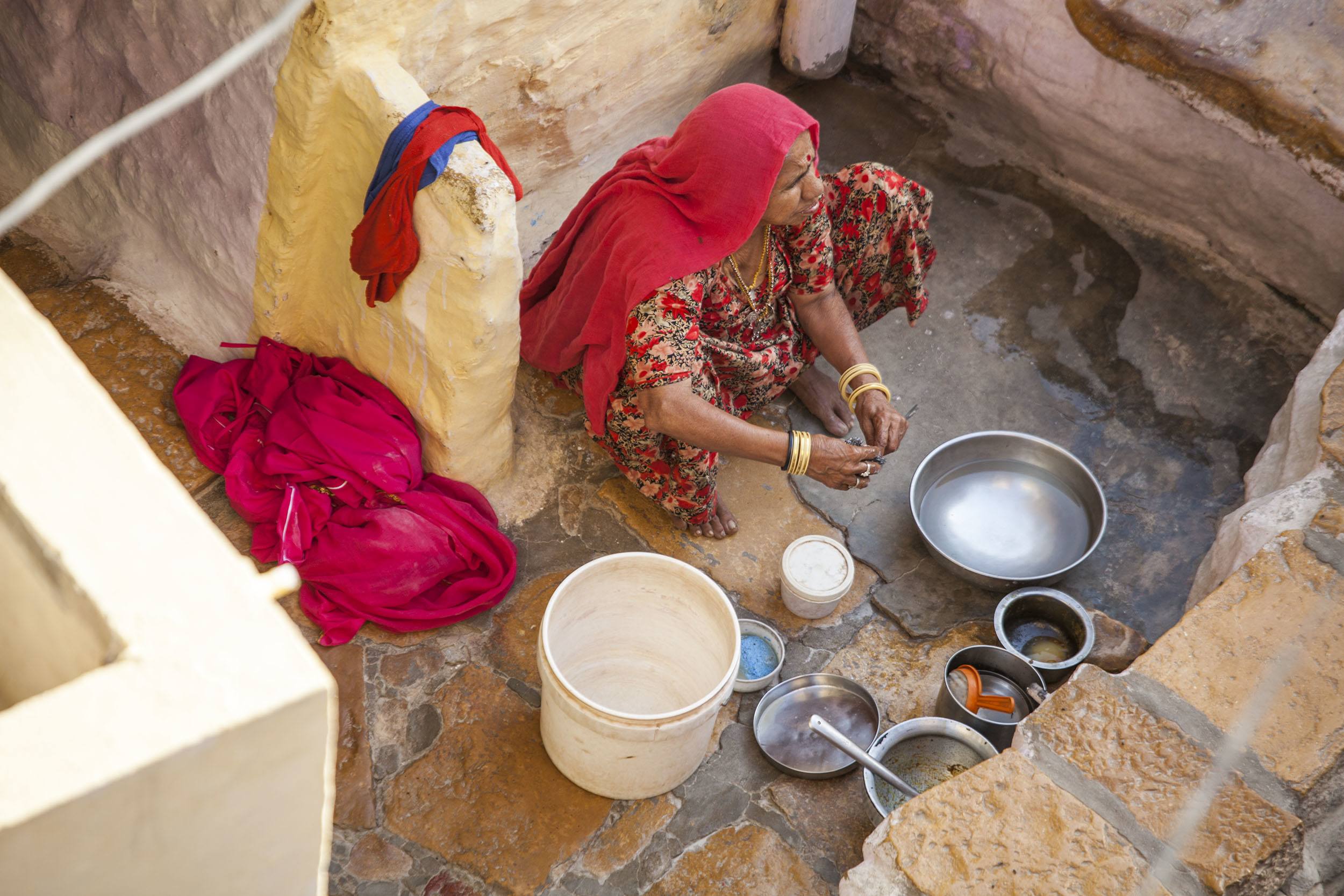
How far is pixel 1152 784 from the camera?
74.0 inches

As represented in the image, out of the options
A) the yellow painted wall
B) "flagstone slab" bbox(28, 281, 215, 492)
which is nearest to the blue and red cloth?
the yellow painted wall

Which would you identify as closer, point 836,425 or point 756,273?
point 756,273

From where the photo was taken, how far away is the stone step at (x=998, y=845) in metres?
1.78

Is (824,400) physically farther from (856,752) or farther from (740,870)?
(740,870)

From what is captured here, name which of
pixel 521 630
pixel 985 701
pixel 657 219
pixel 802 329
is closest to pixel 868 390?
pixel 802 329

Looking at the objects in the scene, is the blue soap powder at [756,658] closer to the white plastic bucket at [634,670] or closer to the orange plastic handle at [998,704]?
the white plastic bucket at [634,670]

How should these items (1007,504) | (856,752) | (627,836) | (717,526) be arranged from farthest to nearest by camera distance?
(1007,504), (717,526), (627,836), (856,752)

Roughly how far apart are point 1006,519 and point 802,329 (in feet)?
2.64

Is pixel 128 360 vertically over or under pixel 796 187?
under

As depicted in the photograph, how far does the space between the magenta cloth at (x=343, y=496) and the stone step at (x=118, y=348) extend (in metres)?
0.07

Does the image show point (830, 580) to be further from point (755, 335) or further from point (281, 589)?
point (281, 589)

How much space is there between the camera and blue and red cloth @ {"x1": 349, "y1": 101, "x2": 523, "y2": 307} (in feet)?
7.47

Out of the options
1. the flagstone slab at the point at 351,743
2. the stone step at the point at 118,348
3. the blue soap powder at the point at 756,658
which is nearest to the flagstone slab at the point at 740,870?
the blue soap powder at the point at 756,658

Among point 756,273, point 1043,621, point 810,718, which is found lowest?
point 1043,621
